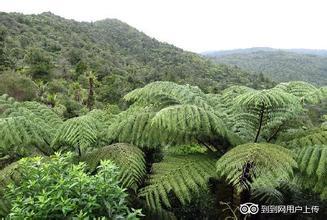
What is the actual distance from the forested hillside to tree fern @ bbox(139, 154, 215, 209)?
19.2 m

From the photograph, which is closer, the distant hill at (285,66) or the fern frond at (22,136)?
the fern frond at (22,136)

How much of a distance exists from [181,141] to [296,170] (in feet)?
4.26

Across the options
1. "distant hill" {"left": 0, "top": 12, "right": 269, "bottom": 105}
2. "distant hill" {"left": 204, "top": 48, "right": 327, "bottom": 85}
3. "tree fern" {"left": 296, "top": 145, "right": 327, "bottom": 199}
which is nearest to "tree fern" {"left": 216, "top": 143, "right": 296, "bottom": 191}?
"tree fern" {"left": 296, "top": 145, "right": 327, "bottom": 199}

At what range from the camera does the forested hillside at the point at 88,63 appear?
36.0 m

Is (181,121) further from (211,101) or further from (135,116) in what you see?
(211,101)

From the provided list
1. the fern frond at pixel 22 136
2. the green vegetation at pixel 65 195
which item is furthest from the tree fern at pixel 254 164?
the fern frond at pixel 22 136

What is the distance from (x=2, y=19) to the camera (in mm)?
53750

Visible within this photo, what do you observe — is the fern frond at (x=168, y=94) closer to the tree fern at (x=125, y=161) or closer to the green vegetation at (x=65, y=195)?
the tree fern at (x=125, y=161)

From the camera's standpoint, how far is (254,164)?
12.3 feet

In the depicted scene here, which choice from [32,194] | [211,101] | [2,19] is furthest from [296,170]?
[2,19]

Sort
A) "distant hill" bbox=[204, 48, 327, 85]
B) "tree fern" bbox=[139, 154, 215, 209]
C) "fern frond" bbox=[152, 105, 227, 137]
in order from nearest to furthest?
1. "tree fern" bbox=[139, 154, 215, 209]
2. "fern frond" bbox=[152, 105, 227, 137]
3. "distant hill" bbox=[204, 48, 327, 85]

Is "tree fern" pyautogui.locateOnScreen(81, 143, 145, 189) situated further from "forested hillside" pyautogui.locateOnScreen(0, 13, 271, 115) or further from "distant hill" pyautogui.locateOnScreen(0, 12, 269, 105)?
"distant hill" pyautogui.locateOnScreen(0, 12, 269, 105)

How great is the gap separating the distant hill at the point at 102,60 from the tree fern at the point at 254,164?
94.9 feet

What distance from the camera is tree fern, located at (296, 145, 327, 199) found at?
3.82 metres
